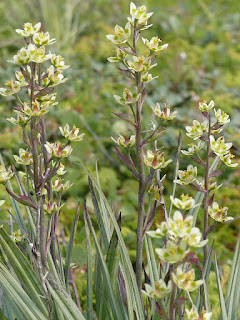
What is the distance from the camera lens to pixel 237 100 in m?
3.36

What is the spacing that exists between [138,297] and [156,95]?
2.36m

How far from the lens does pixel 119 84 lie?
3.79 meters

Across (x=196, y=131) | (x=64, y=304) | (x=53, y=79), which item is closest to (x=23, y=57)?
(x=53, y=79)

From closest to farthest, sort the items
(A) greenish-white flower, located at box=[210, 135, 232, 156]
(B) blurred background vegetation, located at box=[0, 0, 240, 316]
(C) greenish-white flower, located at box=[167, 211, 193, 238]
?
(C) greenish-white flower, located at box=[167, 211, 193, 238]
(A) greenish-white flower, located at box=[210, 135, 232, 156]
(B) blurred background vegetation, located at box=[0, 0, 240, 316]

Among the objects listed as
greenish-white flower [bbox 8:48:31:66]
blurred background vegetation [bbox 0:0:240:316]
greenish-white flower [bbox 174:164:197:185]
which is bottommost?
blurred background vegetation [bbox 0:0:240:316]

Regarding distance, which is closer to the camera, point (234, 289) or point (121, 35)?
point (121, 35)

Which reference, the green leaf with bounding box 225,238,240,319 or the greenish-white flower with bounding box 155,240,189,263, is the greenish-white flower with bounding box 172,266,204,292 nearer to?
the greenish-white flower with bounding box 155,240,189,263

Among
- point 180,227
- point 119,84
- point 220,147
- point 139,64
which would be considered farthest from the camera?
point 119,84

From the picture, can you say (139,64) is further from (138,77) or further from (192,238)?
(192,238)

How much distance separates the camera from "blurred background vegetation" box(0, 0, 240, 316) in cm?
255

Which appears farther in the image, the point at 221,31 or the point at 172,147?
the point at 221,31

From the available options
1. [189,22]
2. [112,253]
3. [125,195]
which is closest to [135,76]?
[112,253]

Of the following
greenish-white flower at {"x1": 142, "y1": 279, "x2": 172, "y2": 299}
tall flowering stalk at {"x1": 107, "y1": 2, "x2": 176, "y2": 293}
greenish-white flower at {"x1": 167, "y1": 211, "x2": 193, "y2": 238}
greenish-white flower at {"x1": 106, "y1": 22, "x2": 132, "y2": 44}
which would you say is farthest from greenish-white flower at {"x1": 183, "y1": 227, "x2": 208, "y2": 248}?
greenish-white flower at {"x1": 106, "y1": 22, "x2": 132, "y2": 44}

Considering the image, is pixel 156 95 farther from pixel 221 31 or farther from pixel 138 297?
pixel 138 297
